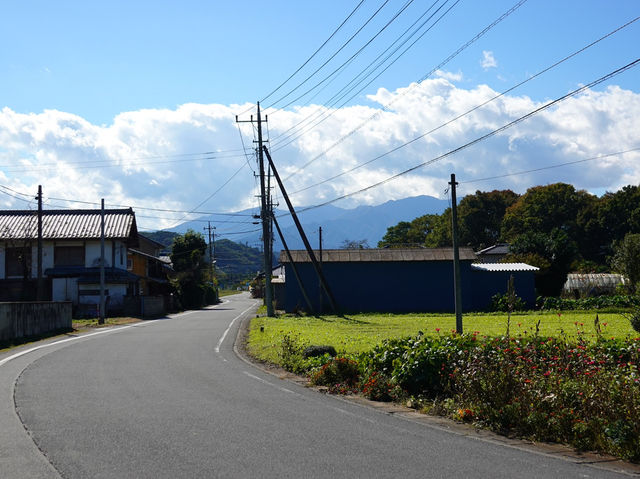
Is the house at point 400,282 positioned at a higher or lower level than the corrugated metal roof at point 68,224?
lower

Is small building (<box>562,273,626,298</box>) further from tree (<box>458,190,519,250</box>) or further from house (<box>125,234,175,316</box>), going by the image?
tree (<box>458,190,519,250</box>)

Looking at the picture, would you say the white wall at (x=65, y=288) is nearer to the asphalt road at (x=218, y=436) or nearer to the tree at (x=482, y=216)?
the asphalt road at (x=218, y=436)

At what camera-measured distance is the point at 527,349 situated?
9672 millimetres

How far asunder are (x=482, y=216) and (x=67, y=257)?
197 feet

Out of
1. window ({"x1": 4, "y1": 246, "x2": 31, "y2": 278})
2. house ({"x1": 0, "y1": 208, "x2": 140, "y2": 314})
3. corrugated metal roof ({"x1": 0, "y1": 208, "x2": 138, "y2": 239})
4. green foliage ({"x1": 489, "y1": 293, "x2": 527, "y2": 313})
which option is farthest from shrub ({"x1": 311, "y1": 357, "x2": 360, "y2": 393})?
window ({"x1": 4, "y1": 246, "x2": 31, "y2": 278})

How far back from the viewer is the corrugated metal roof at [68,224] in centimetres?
4744

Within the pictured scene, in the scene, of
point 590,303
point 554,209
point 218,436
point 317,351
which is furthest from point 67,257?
point 554,209

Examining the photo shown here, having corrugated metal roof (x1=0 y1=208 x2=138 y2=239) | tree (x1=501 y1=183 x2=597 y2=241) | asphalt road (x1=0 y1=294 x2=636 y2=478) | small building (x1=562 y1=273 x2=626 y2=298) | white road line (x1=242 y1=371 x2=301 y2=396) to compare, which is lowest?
white road line (x1=242 y1=371 x2=301 y2=396)

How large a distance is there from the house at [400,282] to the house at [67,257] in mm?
→ 13407

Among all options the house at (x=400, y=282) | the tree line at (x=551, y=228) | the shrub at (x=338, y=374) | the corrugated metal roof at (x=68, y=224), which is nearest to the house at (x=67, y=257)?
the corrugated metal roof at (x=68, y=224)

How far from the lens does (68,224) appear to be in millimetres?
48906

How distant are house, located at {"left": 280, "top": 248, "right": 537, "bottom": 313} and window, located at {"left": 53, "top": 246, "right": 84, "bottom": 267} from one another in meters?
16.3

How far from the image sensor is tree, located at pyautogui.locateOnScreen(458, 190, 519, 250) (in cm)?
8912

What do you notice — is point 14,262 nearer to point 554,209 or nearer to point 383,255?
point 383,255
